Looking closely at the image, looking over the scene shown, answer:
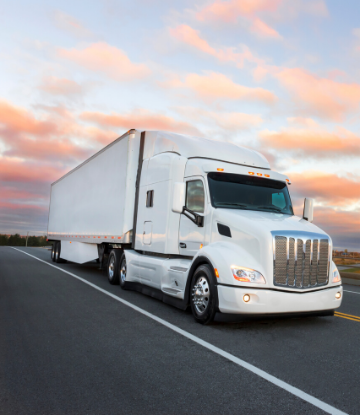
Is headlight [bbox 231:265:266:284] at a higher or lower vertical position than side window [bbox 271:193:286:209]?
lower

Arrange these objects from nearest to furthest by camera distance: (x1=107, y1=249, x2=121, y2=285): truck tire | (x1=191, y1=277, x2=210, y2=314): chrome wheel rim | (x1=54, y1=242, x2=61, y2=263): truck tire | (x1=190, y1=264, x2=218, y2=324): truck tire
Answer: (x1=190, y1=264, x2=218, y2=324): truck tire → (x1=191, y1=277, x2=210, y2=314): chrome wheel rim → (x1=107, y1=249, x2=121, y2=285): truck tire → (x1=54, y1=242, x2=61, y2=263): truck tire

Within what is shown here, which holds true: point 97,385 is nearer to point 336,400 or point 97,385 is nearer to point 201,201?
point 336,400

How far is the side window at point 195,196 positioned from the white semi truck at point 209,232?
0.07ft

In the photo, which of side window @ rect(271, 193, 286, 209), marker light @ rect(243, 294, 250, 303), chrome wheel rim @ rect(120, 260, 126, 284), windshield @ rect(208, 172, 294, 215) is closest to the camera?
marker light @ rect(243, 294, 250, 303)

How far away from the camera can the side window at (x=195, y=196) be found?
830 cm

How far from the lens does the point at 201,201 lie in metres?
8.30

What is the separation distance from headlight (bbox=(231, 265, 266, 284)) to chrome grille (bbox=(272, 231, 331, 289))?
26 cm

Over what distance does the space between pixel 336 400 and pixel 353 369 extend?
118 cm

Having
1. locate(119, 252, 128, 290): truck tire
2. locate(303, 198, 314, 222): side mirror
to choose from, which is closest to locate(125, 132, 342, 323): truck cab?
locate(303, 198, 314, 222): side mirror

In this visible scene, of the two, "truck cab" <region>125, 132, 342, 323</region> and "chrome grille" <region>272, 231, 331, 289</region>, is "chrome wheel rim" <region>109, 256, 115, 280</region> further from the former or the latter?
"chrome grille" <region>272, 231, 331, 289</region>

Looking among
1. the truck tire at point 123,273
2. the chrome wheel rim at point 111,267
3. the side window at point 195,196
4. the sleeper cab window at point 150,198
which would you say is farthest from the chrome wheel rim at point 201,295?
the chrome wheel rim at point 111,267

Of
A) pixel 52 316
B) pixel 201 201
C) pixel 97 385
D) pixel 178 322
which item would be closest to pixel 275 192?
pixel 201 201

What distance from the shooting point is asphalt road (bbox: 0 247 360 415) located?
150 inches

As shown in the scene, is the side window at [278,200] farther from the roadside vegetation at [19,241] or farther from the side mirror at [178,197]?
the roadside vegetation at [19,241]
